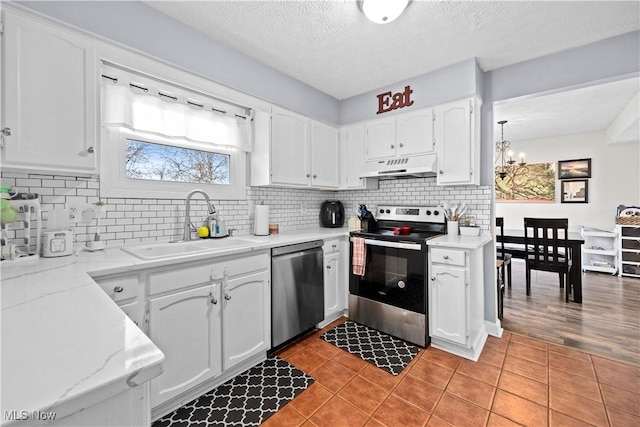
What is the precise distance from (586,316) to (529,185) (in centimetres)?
354

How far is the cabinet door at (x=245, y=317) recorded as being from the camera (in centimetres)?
192

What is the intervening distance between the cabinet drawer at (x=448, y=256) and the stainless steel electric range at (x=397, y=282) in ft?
0.26

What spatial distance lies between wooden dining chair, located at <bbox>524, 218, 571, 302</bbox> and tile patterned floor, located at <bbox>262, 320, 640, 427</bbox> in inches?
64.1

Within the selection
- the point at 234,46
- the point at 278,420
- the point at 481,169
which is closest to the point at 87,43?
the point at 234,46

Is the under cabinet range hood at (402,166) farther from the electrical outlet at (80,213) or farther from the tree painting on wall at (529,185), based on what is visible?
the tree painting on wall at (529,185)

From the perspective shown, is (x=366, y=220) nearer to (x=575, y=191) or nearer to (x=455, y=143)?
(x=455, y=143)

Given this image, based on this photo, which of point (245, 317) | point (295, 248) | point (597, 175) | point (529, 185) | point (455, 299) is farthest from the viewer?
point (529, 185)

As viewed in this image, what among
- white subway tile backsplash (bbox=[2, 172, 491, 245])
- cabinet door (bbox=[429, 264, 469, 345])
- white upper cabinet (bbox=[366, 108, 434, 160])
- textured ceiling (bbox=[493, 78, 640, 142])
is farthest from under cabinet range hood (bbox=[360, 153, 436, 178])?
textured ceiling (bbox=[493, 78, 640, 142])

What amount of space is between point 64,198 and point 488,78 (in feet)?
11.9

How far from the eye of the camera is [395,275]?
257 cm

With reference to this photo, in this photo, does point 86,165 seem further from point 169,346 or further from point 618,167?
point 618,167

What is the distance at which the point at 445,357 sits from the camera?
7.54 feet

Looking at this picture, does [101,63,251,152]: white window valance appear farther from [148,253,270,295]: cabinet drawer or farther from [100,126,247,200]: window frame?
[148,253,270,295]: cabinet drawer

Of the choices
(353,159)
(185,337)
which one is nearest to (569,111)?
(353,159)
